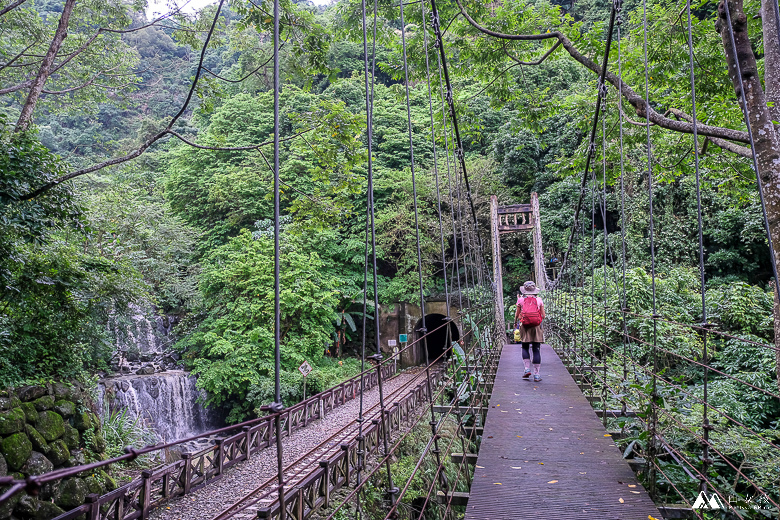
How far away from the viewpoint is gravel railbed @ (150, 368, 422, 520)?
221 inches

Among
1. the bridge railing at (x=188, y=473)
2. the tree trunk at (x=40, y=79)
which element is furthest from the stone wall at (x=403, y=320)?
the tree trunk at (x=40, y=79)

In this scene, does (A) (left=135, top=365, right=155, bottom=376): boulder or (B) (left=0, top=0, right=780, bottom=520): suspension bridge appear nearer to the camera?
(B) (left=0, top=0, right=780, bottom=520): suspension bridge

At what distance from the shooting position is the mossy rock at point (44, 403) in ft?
20.4

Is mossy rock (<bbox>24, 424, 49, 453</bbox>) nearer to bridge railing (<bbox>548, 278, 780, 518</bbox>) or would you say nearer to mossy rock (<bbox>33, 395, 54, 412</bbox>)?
mossy rock (<bbox>33, 395, 54, 412</bbox>)

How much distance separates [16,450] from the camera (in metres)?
5.52

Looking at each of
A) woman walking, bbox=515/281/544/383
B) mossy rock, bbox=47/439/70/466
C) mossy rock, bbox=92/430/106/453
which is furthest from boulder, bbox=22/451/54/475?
woman walking, bbox=515/281/544/383

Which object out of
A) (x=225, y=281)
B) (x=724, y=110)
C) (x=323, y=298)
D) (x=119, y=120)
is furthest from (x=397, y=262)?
(x=119, y=120)

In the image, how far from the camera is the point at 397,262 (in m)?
15.5

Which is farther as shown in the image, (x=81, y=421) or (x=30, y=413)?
(x=81, y=421)

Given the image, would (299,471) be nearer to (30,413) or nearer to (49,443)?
(49,443)

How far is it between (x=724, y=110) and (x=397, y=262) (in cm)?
1157

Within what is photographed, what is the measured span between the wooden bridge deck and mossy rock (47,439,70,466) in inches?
238

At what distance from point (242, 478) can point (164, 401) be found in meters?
5.06

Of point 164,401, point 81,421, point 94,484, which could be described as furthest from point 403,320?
point 94,484
